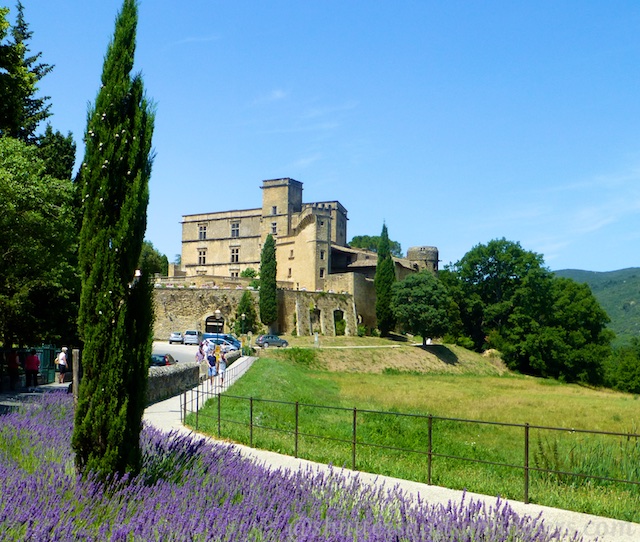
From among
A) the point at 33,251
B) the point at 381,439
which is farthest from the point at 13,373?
the point at 381,439

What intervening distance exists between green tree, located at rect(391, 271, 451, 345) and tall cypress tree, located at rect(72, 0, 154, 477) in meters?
53.1

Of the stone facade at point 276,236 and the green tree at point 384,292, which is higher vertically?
the stone facade at point 276,236

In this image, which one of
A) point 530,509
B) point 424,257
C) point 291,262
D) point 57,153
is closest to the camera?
point 530,509

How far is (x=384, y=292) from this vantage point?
214 ft

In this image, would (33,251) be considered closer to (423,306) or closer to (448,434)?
(448,434)

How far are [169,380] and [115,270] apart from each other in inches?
640

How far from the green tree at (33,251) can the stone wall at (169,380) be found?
16.6 feet

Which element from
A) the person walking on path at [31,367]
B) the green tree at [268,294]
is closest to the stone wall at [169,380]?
the person walking on path at [31,367]

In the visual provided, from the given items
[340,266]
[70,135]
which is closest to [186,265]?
[340,266]

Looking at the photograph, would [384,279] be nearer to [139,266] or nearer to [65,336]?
[65,336]

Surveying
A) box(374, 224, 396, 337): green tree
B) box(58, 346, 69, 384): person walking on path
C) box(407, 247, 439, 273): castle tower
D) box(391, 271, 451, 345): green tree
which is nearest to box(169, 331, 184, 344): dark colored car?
box(391, 271, 451, 345): green tree

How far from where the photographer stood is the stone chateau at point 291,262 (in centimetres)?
6312

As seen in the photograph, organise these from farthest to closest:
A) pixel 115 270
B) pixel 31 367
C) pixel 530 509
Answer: pixel 31 367
pixel 530 509
pixel 115 270

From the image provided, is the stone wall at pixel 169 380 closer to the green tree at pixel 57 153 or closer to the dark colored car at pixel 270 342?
the green tree at pixel 57 153
